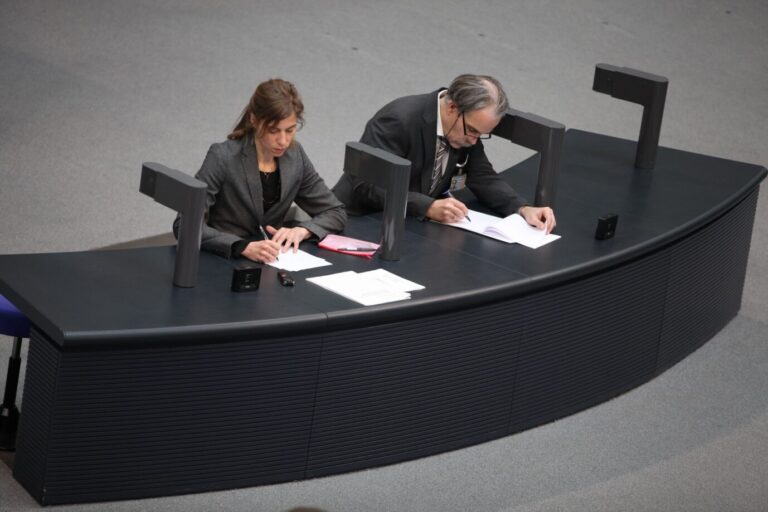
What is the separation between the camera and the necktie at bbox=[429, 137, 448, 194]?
4648mm

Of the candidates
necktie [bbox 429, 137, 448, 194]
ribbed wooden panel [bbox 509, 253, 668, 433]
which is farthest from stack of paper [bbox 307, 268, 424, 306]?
necktie [bbox 429, 137, 448, 194]

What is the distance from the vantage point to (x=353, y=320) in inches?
142

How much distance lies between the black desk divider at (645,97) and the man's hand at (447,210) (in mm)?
1262

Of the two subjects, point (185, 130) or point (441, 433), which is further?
point (185, 130)

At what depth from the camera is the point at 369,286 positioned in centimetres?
381

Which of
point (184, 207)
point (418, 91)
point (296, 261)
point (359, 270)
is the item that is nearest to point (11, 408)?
point (184, 207)

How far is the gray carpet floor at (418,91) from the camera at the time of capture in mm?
3984

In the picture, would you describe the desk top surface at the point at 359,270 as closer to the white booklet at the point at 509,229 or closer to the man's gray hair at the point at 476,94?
the white booklet at the point at 509,229

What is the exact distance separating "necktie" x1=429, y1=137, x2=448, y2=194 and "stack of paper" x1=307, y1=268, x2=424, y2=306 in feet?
2.72

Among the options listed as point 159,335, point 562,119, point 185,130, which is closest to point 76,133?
point 185,130

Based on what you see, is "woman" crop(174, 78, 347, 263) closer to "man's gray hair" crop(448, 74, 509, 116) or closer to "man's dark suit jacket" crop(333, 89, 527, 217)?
"man's dark suit jacket" crop(333, 89, 527, 217)

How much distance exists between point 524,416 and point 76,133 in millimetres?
3644

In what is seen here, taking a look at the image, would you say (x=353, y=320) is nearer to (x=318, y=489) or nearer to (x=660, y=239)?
(x=318, y=489)

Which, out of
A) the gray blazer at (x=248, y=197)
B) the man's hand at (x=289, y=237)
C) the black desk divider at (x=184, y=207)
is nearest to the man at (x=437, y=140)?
the gray blazer at (x=248, y=197)
